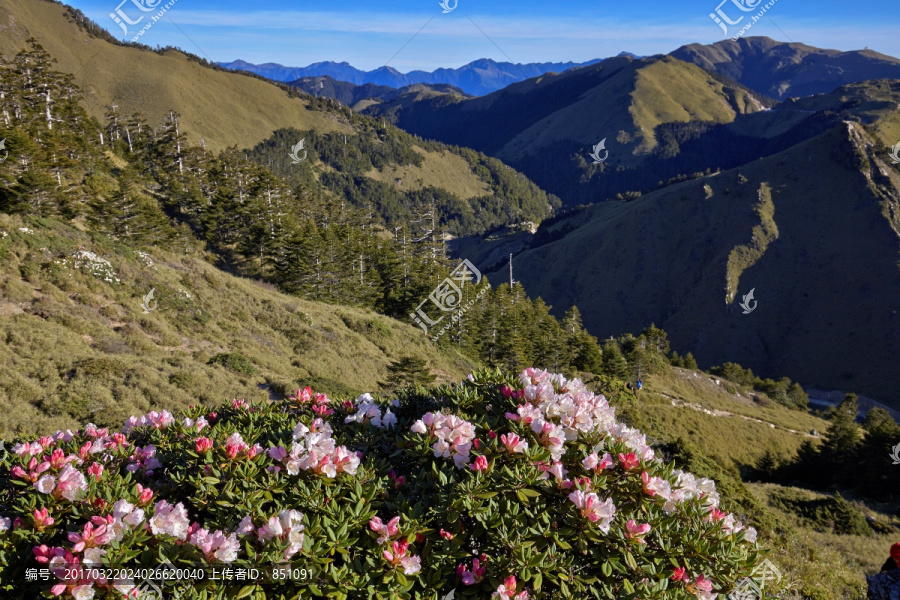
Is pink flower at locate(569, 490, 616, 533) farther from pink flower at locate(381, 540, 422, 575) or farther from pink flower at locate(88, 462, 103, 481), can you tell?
pink flower at locate(88, 462, 103, 481)

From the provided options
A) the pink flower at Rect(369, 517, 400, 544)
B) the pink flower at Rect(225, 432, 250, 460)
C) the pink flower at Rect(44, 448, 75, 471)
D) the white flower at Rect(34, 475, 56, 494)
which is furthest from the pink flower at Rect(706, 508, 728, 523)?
the pink flower at Rect(44, 448, 75, 471)

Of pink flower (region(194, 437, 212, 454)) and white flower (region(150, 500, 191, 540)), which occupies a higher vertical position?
pink flower (region(194, 437, 212, 454))

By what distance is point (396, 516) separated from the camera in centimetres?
342

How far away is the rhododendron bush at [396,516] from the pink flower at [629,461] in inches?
0.5

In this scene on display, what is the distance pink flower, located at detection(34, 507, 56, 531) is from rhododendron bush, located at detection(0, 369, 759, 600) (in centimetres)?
1

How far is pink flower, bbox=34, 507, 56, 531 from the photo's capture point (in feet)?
10.6

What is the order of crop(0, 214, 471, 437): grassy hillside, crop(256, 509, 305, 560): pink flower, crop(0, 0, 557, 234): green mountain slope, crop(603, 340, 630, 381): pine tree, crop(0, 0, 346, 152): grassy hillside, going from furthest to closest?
1. crop(0, 0, 346, 152): grassy hillside
2. crop(0, 0, 557, 234): green mountain slope
3. crop(603, 340, 630, 381): pine tree
4. crop(0, 214, 471, 437): grassy hillside
5. crop(256, 509, 305, 560): pink flower

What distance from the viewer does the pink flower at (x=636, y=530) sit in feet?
11.0

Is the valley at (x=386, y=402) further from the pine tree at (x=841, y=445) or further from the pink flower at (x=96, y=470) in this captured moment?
the pine tree at (x=841, y=445)

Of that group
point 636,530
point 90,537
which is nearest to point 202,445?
point 90,537

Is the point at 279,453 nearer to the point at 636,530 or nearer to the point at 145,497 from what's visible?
the point at 145,497

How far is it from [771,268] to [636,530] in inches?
4644

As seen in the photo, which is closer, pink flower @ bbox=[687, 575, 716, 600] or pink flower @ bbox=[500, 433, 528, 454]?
pink flower @ bbox=[687, 575, 716, 600]

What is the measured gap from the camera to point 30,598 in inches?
123
